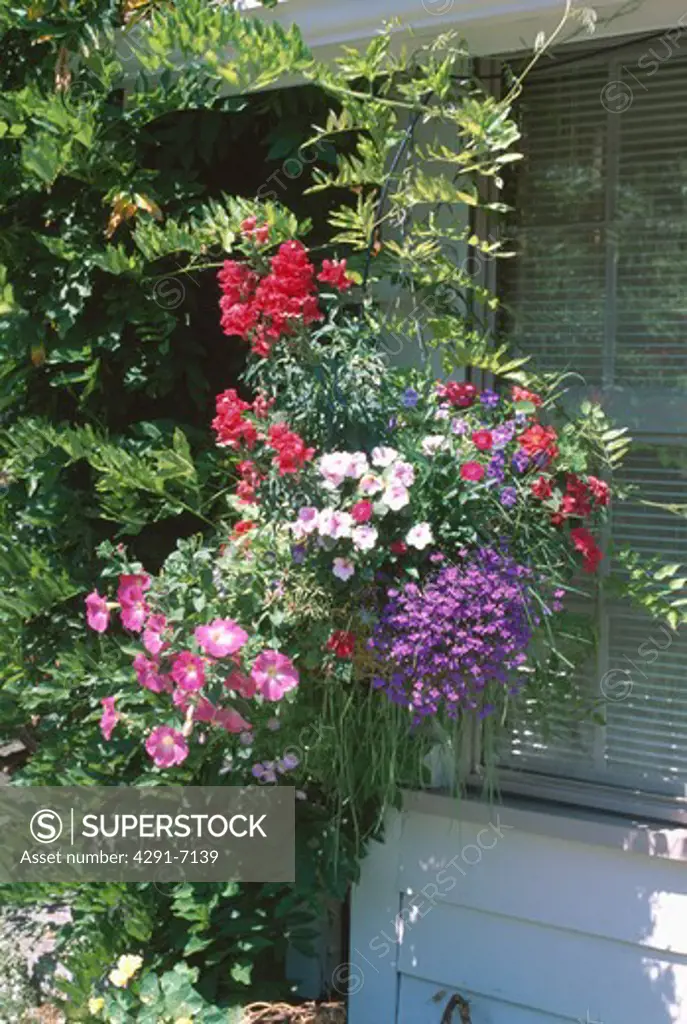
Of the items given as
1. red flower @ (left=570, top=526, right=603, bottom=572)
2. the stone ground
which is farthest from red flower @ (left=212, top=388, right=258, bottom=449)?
the stone ground

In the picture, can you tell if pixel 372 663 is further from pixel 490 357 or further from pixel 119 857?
pixel 119 857

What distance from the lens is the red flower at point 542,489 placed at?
2.61m

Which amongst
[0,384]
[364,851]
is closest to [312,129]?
[0,384]

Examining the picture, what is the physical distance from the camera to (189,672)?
251 cm

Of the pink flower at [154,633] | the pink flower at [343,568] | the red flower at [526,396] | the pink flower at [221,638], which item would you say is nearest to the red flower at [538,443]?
the red flower at [526,396]

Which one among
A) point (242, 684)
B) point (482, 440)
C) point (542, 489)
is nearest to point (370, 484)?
point (482, 440)

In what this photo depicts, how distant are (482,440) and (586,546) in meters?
0.31

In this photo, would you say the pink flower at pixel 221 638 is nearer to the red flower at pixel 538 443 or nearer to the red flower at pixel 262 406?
the red flower at pixel 262 406

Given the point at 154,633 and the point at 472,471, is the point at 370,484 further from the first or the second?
the point at 154,633

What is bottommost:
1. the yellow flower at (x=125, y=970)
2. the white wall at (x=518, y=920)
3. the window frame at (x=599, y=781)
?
the yellow flower at (x=125, y=970)

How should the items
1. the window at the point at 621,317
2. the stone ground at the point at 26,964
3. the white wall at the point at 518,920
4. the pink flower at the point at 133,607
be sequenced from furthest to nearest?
the stone ground at the point at 26,964 → the window at the point at 621,317 → the white wall at the point at 518,920 → the pink flower at the point at 133,607

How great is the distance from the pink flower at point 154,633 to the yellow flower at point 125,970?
86cm

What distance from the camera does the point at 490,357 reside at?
2814mm

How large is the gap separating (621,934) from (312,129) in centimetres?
198
